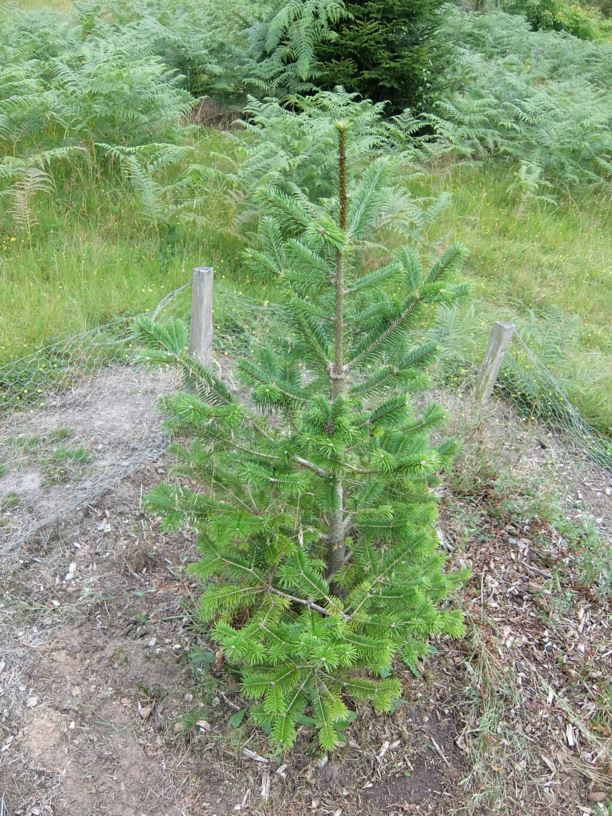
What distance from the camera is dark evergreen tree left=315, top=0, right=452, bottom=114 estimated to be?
26.0 ft

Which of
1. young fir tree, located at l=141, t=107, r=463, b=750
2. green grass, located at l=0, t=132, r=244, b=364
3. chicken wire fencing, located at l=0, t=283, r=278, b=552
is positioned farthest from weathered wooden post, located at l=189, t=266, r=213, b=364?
young fir tree, located at l=141, t=107, r=463, b=750

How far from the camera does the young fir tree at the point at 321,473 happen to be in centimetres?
195

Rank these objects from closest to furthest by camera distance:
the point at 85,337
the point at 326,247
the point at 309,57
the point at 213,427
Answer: the point at 326,247 < the point at 213,427 < the point at 85,337 < the point at 309,57

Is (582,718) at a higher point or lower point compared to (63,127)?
lower

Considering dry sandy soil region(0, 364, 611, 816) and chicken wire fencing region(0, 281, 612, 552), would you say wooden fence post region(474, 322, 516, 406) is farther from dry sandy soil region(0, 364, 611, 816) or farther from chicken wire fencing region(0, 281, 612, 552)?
dry sandy soil region(0, 364, 611, 816)

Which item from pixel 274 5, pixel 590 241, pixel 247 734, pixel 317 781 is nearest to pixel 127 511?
pixel 247 734

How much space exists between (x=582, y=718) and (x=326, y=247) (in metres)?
2.38

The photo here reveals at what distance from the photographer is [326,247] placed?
78.5 inches

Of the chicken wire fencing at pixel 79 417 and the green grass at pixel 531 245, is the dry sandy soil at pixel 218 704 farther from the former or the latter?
the green grass at pixel 531 245

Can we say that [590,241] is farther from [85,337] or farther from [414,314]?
[414,314]

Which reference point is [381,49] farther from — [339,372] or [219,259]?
[339,372]

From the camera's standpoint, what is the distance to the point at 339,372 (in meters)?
2.18

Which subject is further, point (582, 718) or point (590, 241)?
point (590, 241)

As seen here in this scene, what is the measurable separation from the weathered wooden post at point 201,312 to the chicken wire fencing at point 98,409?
0.26 m
